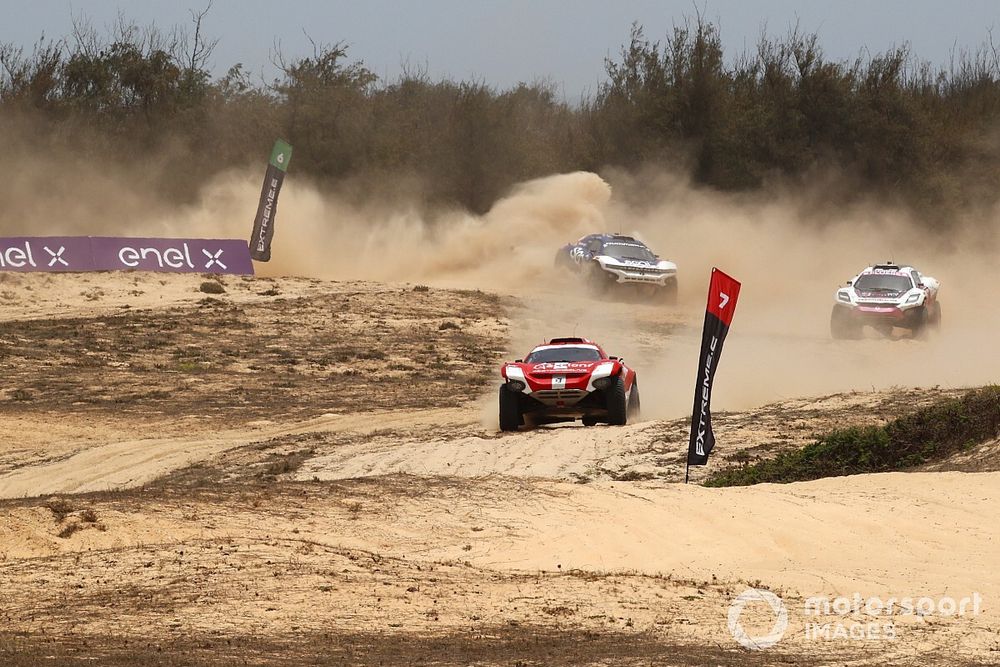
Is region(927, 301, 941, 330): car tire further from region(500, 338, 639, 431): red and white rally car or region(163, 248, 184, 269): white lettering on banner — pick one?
region(163, 248, 184, 269): white lettering on banner

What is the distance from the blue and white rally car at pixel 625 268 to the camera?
37719 mm

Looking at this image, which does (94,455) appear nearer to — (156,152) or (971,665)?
(971,665)

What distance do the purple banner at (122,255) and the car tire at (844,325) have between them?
1543 cm

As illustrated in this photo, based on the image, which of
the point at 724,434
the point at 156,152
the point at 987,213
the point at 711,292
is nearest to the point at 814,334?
the point at 724,434

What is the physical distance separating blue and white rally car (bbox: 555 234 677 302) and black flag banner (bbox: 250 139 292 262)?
8569 mm

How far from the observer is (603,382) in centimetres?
1800

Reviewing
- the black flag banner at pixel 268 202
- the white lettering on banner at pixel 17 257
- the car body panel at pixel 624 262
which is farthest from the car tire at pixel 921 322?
the white lettering on banner at pixel 17 257

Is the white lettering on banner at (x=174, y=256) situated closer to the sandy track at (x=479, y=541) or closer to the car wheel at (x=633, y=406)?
the sandy track at (x=479, y=541)

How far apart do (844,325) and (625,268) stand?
26.7 ft

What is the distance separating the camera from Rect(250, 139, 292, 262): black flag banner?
39.0 m

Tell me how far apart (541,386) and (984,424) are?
17.5ft

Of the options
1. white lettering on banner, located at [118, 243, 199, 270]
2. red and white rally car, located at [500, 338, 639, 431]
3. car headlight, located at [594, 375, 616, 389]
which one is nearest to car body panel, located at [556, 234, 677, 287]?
white lettering on banner, located at [118, 243, 199, 270]

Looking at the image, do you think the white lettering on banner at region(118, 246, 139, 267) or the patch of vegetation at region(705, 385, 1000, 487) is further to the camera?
the white lettering on banner at region(118, 246, 139, 267)

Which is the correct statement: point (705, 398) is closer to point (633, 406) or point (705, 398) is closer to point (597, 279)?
point (633, 406)
